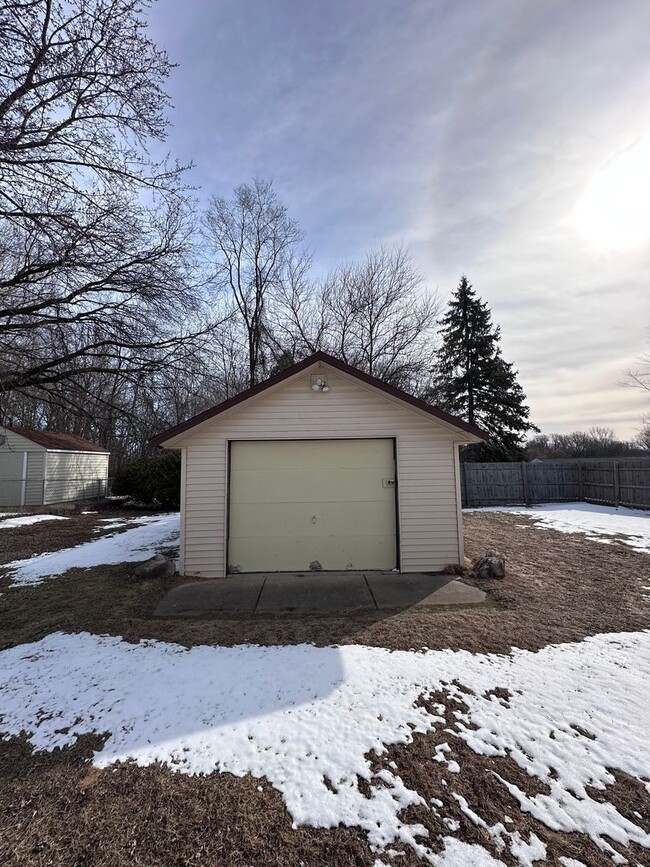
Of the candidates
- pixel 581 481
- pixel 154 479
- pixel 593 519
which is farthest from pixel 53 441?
pixel 581 481

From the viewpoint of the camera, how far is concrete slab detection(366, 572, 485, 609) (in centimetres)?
523

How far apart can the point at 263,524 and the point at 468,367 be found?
2075cm

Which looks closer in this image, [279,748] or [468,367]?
[279,748]

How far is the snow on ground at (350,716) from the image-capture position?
2176 millimetres

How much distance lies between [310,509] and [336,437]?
1.24 meters

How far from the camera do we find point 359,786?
2299mm

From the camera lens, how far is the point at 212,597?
18.1 ft

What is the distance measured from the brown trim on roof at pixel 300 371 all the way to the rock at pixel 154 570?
6.22 ft

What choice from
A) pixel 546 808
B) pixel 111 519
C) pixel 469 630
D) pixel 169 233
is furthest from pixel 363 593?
pixel 111 519

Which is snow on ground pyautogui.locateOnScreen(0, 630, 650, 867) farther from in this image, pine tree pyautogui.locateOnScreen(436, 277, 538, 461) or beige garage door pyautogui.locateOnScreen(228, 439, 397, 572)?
pine tree pyautogui.locateOnScreen(436, 277, 538, 461)

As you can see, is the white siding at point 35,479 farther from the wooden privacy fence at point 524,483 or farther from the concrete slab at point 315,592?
the wooden privacy fence at point 524,483

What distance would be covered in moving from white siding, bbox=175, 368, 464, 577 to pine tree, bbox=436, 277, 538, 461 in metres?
18.1

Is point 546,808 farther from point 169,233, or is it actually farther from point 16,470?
point 16,470

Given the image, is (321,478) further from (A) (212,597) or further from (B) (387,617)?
(B) (387,617)
